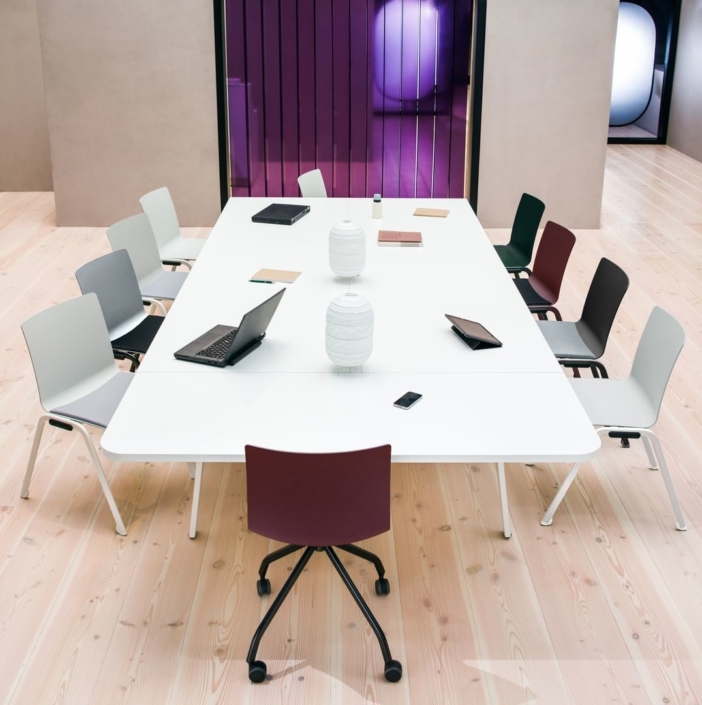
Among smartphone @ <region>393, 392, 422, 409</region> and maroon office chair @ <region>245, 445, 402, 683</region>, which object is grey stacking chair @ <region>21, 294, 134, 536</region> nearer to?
maroon office chair @ <region>245, 445, 402, 683</region>

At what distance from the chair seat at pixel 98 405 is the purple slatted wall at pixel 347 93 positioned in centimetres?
455

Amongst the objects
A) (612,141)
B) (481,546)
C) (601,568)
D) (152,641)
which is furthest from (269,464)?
(612,141)

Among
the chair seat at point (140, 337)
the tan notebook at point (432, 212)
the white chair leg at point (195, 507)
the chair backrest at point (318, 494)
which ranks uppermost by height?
the tan notebook at point (432, 212)

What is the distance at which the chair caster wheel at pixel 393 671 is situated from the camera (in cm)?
280

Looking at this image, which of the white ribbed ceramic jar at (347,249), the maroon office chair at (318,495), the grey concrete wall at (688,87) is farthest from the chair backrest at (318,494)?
the grey concrete wall at (688,87)

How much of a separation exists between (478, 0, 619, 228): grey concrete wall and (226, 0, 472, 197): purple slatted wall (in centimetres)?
50

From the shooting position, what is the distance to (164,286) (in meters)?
4.93

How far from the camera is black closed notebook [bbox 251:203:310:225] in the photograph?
5137 millimetres

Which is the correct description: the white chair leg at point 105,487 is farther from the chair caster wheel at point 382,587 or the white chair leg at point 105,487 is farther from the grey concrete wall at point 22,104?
the grey concrete wall at point 22,104

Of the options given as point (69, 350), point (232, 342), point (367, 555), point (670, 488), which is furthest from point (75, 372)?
point (670, 488)

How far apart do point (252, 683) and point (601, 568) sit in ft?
4.63

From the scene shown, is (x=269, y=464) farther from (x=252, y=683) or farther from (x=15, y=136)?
(x=15, y=136)

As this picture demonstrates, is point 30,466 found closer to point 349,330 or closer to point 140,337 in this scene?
point 140,337

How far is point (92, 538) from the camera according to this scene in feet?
11.6
